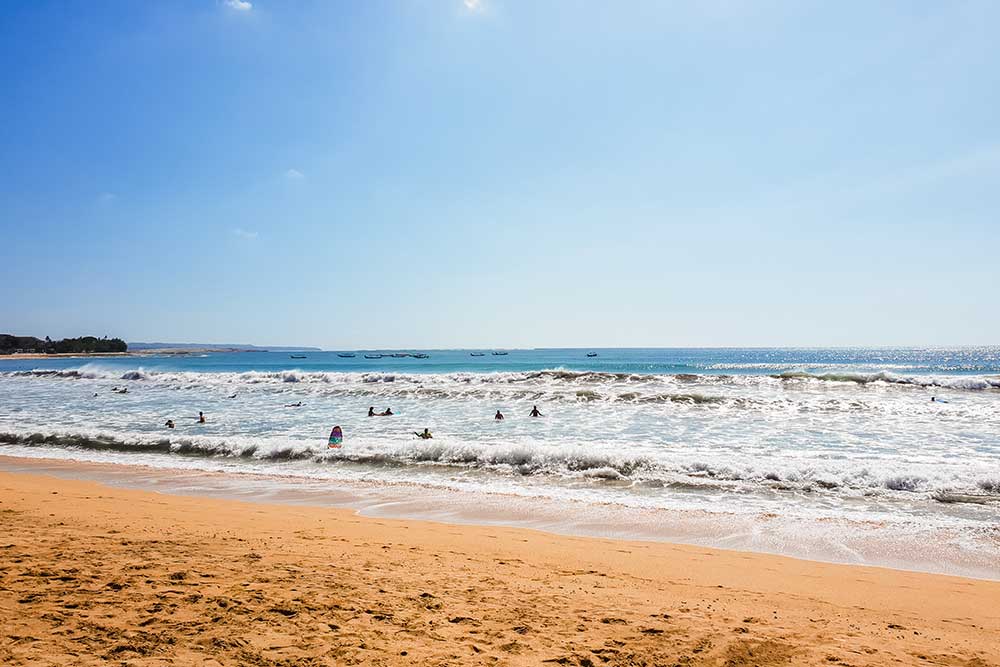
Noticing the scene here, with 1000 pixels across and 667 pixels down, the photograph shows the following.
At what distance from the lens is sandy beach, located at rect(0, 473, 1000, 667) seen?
398 cm

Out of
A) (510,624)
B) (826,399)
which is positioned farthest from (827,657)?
(826,399)

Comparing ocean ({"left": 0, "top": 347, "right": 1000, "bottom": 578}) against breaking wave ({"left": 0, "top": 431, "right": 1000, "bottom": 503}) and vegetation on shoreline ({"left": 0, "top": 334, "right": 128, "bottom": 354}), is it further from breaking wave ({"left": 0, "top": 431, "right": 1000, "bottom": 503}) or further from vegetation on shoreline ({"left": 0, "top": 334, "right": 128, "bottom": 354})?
vegetation on shoreline ({"left": 0, "top": 334, "right": 128, "bottom": 354})

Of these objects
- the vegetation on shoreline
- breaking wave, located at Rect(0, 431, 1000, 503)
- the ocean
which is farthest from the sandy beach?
the vegetation on shoreline

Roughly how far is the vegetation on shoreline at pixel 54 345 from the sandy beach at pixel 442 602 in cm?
16477

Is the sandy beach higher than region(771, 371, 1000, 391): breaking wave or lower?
higher

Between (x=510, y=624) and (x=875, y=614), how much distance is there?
12.1 ft

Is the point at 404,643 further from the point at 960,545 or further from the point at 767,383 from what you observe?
the point at 767,383

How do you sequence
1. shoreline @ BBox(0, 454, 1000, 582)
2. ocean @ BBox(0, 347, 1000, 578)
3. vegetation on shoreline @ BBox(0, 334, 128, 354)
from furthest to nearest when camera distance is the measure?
vegetation on shoreline @ BBox(0, 334, 128, 354) < ocean @ BBox(0, 347, 1000, 578) < shoreline @ BBox(0, 454, 1000, 582)

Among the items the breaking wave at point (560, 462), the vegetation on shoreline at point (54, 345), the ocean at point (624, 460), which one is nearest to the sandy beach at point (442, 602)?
the ocean at point (624, 460)

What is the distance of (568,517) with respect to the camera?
9.20 metres

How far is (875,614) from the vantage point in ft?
16.7

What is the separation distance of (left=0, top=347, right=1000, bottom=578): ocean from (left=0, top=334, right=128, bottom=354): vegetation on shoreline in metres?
134

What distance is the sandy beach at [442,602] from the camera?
398 cm

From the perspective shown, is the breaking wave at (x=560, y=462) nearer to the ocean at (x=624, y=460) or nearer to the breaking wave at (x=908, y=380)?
the ocean at (x=624, y=460)
